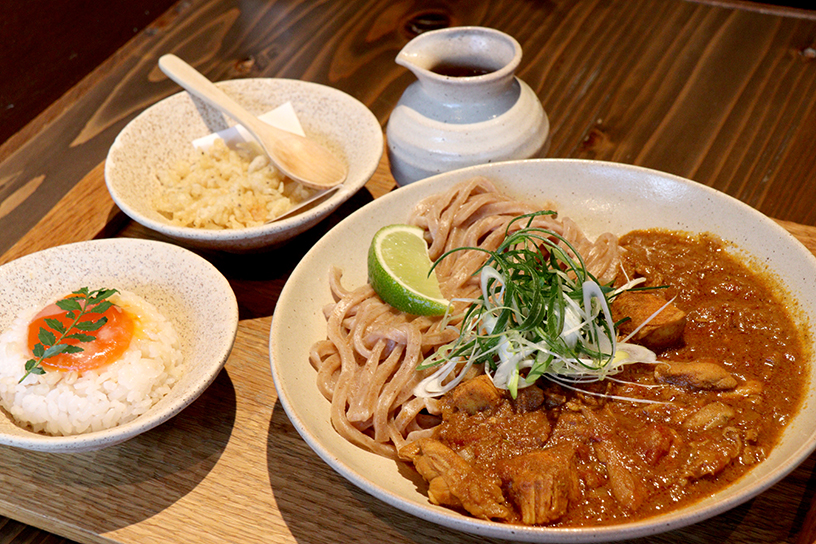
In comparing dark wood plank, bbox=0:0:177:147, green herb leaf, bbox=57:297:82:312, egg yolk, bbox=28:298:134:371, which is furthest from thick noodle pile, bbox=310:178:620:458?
dark wood plank, bbox=0:0:177:147

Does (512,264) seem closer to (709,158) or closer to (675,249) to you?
(675,249)

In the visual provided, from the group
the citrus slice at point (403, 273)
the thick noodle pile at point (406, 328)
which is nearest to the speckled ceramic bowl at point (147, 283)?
the thick noodle pile at point (406, 328)

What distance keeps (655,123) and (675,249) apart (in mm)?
1457

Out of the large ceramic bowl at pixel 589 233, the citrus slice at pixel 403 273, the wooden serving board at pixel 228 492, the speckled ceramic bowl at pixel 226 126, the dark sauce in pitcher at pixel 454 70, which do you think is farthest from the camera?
the dark sauce in pitcher at pixel 454 70

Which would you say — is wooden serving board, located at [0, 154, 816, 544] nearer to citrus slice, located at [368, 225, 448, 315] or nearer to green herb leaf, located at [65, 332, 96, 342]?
green herb leaf, located at [65, 332, 96, 342]

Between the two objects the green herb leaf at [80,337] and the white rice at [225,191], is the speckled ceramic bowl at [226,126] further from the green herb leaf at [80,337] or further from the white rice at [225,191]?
the green herb leaf at [80,337]

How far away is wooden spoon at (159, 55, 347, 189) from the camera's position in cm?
315

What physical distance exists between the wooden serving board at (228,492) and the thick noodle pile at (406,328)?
0.75ft

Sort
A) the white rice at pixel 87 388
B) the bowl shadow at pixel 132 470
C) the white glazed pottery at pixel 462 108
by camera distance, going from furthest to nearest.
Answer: the white glazed pottery at pixel 462 108, the white rice at pixel 87 388, the bowl shadow at pixel 132 470

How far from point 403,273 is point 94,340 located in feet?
3.80

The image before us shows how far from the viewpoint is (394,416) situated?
88.7 inches

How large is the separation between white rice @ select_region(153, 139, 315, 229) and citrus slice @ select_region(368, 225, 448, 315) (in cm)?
71

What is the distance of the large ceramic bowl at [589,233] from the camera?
1.71 meters

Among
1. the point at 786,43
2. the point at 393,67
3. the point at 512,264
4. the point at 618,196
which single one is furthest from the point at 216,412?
the point at 786,43
